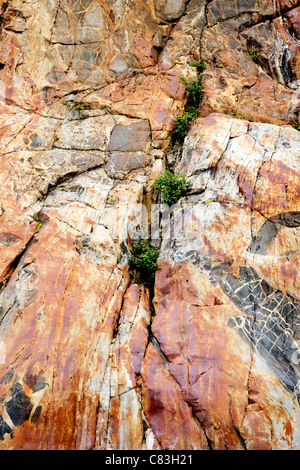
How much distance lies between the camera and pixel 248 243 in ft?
21.4

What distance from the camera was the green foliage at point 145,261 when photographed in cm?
684

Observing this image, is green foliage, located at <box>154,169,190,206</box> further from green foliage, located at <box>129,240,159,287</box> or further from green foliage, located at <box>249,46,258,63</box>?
green foliage, located at <box>249,46,258,63</box>

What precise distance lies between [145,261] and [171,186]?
197 centimetres

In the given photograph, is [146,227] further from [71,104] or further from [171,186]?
[71,104]

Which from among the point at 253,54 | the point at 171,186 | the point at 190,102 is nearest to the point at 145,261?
the point at 171,186

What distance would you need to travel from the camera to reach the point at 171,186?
7.50m

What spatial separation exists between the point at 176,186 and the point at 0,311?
464cm

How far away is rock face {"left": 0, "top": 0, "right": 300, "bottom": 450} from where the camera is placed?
5.30m

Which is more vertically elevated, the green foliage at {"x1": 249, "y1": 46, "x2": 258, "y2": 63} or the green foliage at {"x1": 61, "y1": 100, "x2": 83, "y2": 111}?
the green foliage at {"x1": 249, "y1": 46, "x2": 258, "y2": 63}

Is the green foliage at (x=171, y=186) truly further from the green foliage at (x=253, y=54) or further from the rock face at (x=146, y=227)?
the green foliage at (x=253, y=54)

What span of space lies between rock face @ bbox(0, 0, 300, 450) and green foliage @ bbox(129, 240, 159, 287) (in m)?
0.20

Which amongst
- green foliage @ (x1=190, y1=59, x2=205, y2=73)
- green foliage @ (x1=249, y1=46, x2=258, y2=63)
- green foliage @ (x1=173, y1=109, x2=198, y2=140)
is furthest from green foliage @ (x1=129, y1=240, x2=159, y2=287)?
green foliage @ (x1=249, y1=46, x2=258, y2=63)
